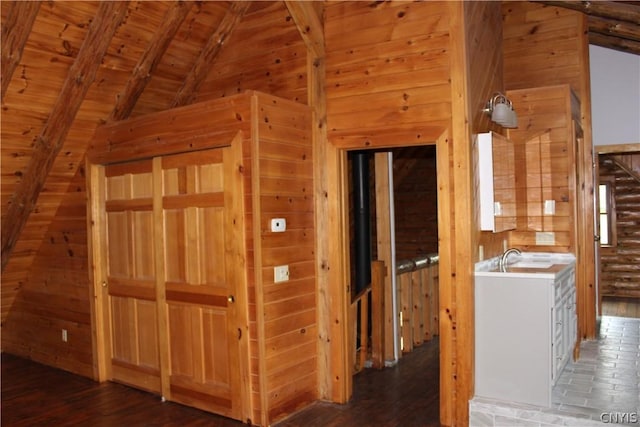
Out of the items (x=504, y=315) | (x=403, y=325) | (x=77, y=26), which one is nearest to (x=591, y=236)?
(x=403, y=325)

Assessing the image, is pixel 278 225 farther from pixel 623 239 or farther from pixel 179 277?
pixel 623 239

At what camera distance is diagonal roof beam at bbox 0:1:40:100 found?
3.58 meters

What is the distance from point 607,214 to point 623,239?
462 millimetres

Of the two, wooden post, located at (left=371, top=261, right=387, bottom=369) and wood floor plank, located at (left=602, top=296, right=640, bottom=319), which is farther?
wood floor plank, located at (left=602, top=296, right=640, bottom=319)

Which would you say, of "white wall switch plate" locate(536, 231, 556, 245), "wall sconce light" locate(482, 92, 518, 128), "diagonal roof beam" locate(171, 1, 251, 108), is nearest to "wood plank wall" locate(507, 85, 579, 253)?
"white wall switch plate" locate(536, 231, 556, 245)

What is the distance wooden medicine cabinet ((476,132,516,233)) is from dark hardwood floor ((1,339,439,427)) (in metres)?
1.44

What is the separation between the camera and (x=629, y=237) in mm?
8508

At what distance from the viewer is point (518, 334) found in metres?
3.64

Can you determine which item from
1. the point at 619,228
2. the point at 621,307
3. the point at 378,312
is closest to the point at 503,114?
the point at 378,312

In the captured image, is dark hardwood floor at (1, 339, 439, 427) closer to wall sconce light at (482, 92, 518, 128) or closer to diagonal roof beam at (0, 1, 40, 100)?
wall sconce light at (482, 92, 518, 128)

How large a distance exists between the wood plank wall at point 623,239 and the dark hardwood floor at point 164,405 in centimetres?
482

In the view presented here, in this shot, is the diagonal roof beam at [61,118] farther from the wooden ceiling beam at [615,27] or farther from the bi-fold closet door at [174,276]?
the wooden ceiling beam at [615,27]

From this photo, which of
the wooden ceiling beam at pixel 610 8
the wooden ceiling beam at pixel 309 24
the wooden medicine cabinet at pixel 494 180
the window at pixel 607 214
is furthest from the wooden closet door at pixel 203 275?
the window at pixel 607 214

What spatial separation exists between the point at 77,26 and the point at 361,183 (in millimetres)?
2741
